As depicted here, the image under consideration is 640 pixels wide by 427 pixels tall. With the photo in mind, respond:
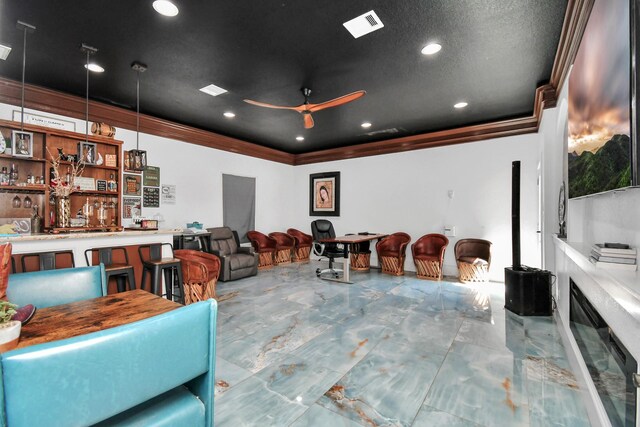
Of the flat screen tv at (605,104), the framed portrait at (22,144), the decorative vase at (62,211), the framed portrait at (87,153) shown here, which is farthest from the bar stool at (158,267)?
the flat screen tv at (605,104)

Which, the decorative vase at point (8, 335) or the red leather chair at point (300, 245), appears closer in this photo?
the decorative vase at point (8, 335)

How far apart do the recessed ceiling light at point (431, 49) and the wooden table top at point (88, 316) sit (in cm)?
320

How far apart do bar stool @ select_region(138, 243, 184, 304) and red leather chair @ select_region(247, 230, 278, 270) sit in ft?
8.53

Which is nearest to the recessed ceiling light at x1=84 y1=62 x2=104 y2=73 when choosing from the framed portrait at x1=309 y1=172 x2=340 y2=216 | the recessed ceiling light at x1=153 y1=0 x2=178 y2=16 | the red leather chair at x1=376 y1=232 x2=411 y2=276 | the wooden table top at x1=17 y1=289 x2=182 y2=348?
the recessed ceiling light at x1=153 y1=0 x2=178 y2=16

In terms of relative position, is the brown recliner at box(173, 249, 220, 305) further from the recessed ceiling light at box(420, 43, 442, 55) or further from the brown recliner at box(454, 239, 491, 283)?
the brown recliner at box(454, 239, 491, 283)

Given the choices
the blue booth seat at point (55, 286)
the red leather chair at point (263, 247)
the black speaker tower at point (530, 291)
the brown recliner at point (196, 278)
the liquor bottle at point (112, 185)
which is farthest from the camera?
the red leather chair at point (263, 247)

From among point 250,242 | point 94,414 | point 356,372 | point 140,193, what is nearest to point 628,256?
point 356,372

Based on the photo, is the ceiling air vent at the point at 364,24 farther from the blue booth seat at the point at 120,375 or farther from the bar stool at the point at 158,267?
the bar stool at the point at 158,267

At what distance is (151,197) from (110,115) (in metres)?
1.43

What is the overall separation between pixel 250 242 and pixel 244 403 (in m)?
5.19

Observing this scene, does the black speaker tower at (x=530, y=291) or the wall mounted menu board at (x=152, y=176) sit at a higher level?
the wall mounted menu board at (x=152, y=176)

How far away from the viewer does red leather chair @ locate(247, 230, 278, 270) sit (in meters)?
6.55

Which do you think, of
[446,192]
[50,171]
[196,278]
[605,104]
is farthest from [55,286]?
[446,192]

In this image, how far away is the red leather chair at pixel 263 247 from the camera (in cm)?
655
